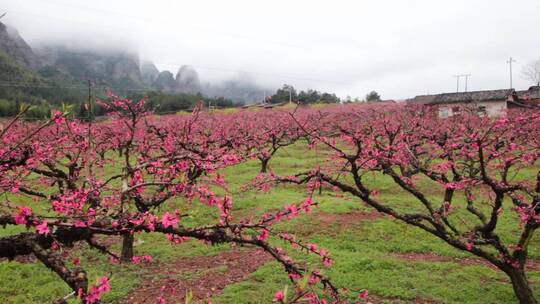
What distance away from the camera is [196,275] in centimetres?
1055

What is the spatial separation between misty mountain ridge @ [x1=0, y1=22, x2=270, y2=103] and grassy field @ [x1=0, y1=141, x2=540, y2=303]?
89.6 meters

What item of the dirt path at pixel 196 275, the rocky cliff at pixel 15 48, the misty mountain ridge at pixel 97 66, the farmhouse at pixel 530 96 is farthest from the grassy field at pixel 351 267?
the rocky cliff at pixel 15 48

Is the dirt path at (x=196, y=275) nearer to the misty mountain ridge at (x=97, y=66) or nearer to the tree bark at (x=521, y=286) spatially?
the tree bark at (x=521, y=286)

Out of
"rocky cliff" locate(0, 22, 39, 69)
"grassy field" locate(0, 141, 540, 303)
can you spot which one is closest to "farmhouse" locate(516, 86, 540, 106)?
"grassy field" locate(0, 141, 540, 303)

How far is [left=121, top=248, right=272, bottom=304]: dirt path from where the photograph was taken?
9383 millimetres

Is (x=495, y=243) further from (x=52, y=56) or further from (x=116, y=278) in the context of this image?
(x=52, y=56)

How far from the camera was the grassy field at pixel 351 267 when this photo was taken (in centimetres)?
918

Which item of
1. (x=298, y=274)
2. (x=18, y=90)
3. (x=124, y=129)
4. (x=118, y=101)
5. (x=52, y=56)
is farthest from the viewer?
(x=52, y=56)

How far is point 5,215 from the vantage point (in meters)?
3.91

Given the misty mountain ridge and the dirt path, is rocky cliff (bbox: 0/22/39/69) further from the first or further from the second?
the dirt path

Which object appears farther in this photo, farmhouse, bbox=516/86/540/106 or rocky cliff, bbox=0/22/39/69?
rocky cliff, bbox=0/22/39/69

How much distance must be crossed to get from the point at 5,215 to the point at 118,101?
8.86m

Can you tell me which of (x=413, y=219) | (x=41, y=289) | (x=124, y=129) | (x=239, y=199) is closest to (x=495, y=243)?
(x=413, y=219)

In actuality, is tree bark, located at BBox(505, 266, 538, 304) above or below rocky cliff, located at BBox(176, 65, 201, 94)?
below
